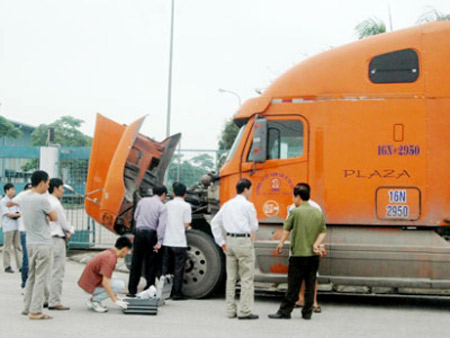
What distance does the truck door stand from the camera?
33.5ft

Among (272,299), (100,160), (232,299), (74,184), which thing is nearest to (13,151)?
(74,184)

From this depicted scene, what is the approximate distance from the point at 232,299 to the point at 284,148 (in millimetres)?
2411

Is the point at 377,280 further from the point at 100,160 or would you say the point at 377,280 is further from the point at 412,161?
the point at 100,160

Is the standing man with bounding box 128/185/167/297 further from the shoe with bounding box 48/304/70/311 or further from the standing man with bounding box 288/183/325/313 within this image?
the standing man with bounding box 288/183/325/313

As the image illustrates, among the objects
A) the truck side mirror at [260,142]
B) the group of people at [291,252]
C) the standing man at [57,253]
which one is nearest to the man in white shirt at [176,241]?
the truck side mirror at [260,142]

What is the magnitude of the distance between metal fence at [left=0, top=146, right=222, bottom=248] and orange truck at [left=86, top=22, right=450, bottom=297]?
15.5ft

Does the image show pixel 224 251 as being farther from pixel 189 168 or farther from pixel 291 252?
pixel 189 168

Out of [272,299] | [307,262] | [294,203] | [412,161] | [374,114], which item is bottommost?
[272,299]

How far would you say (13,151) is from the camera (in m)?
17.8

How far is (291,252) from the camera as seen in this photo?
926 cm

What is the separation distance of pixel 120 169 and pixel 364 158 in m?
3.91

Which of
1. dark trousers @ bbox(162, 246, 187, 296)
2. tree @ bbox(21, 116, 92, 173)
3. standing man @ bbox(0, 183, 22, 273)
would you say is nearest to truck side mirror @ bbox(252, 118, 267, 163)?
dark trousers @ bbox(162, 246, 187, 296)

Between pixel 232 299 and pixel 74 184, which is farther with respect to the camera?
pixel 74 184

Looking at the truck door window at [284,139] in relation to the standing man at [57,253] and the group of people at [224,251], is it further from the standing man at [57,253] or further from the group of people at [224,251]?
the standing man at [57,253]
